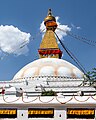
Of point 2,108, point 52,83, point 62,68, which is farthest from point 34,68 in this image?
point 2,108

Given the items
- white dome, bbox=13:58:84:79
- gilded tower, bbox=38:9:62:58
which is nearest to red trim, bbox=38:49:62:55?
gilded tower, bbox=38:9:62:58

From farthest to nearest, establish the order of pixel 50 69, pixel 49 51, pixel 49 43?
pixel 49 43, pixel 49 51, pixel 50 69

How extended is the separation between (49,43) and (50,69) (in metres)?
14.4

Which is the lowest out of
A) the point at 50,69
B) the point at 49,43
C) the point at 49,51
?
the point at 50,69

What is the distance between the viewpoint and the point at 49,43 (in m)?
90.7

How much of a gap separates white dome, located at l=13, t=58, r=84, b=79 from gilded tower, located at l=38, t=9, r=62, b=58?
574cm

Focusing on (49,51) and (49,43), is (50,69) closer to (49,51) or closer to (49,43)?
(49,51)

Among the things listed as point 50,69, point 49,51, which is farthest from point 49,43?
point 50,69

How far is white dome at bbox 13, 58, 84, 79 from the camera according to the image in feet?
251

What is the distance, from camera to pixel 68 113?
34.6 m

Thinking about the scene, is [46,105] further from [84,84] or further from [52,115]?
[84,84]

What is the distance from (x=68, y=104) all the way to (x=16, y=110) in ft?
16.6

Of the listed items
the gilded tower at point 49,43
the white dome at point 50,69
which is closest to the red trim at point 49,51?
the gilded tower at point 49,43

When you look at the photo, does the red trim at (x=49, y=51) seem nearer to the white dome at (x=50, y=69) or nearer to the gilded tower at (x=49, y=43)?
the gilded tower at (x=49, y=43)
